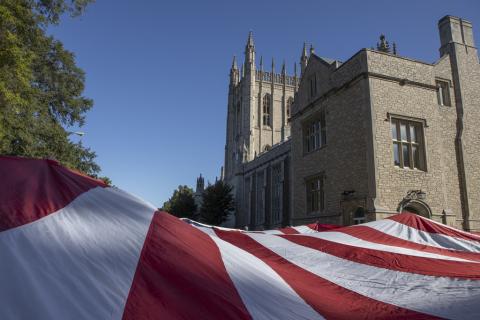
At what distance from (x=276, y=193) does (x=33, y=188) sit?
100ft

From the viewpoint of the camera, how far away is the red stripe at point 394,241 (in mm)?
4590

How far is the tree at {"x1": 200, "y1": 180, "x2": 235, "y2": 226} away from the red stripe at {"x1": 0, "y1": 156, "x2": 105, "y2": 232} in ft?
123

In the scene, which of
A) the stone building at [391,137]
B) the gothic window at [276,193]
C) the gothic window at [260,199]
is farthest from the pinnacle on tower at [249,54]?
the stone building at [391,137]

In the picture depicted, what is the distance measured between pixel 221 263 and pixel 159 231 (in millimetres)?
498

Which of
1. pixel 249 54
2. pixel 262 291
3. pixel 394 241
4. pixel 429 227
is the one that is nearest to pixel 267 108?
pixel 249 54

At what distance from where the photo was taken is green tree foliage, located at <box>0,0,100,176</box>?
8.94 metres

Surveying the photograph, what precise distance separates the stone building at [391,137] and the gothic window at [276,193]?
13.0 meters

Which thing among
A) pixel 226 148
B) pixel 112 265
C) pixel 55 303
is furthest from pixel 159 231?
pixel 226 148

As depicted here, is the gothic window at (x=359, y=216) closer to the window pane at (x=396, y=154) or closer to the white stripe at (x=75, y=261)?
the window pane at (x=396, y=154)

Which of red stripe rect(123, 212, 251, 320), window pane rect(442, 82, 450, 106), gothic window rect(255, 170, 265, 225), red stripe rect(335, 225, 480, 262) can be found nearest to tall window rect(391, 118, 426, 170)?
window pane rect(442, 82, 450, 106)

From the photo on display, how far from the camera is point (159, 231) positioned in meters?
2.48

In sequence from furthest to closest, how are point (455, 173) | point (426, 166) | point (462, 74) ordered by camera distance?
1. point (462, 74)
2. point (455, 173)
3. point (426, 166)

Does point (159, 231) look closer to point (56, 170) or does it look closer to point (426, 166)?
point (56, 170)

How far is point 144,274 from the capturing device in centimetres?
212
